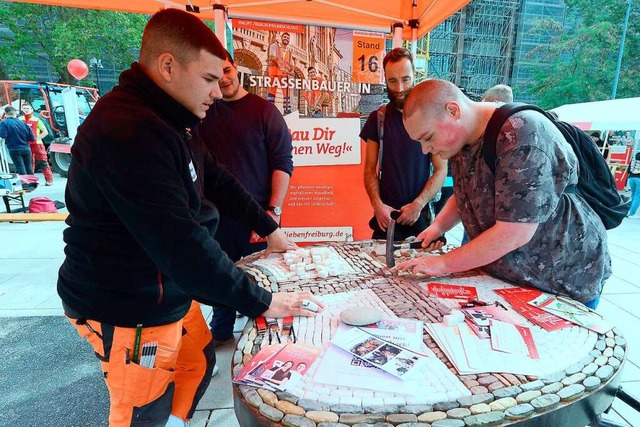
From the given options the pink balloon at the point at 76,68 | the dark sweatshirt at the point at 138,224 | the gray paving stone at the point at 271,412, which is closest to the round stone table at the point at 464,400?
the gray paving stone at the point at 271,412

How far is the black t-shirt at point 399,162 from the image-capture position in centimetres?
238

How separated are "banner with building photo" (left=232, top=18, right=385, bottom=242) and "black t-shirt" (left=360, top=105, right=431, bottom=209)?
77 centimetres

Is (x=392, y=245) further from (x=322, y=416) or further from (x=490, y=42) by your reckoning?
(x=490, y=42)

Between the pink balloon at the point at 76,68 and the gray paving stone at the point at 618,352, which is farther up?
the pink balloon at the point at 76,68

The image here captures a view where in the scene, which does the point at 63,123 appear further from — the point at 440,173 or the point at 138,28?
the point at 440,173

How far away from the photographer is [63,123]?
11.2m

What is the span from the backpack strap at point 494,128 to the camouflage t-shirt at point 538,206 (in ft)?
0.07

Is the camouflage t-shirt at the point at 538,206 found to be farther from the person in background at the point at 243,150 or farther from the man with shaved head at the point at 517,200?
the person in background at the point at 243,150

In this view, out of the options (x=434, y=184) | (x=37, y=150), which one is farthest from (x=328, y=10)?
(x=37, y=150)

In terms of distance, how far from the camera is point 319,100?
314 cm

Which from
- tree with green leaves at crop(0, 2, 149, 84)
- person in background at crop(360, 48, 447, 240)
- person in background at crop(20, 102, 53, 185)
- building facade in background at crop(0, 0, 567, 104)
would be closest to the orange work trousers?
person in background at crop(360, 48, 447, 240)

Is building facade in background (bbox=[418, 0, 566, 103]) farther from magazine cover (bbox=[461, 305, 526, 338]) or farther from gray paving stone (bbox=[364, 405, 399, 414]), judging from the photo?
gray paving stone (bbox=[364, 405, 399, 414])

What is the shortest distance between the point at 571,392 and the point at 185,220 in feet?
3.22

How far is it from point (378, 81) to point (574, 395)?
2850 mm
